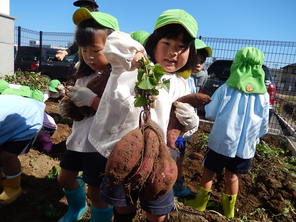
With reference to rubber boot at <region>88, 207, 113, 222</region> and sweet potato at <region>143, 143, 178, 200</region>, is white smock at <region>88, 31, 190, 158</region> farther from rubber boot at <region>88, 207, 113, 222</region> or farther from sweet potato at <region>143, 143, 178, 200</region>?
rubber boot at <region>88, 207, 113, 222</region>

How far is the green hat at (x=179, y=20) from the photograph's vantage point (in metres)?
1.25

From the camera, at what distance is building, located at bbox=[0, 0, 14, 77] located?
21.4ft

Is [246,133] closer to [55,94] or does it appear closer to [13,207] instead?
[55,94]

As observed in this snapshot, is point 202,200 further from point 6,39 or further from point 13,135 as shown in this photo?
point 6,39

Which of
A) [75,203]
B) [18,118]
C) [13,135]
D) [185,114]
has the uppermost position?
[185,114]

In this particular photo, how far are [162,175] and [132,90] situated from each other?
39 centimetres

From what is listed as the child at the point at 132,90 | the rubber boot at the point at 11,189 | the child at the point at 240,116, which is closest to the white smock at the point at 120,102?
the child at the point at 132,90

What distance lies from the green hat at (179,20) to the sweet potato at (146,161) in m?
0.60

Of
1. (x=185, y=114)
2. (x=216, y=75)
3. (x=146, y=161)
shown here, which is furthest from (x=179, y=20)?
(x=216, y=75)

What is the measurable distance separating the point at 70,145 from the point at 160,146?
818mm

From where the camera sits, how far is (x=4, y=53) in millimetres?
6715

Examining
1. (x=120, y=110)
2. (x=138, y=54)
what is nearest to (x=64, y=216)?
(x=120, y=110)

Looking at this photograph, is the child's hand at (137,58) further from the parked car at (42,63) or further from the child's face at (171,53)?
the parked car at (42,63)

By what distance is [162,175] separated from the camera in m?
0.98
